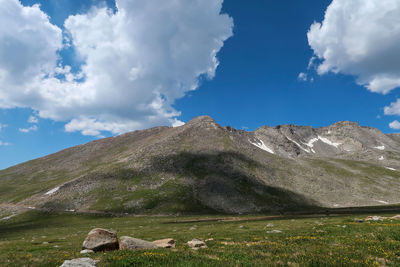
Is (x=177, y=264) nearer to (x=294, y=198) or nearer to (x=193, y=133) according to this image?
(x=294, y=198)

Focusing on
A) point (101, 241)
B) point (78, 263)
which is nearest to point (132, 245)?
point (101, 241)

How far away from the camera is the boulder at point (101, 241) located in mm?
17047

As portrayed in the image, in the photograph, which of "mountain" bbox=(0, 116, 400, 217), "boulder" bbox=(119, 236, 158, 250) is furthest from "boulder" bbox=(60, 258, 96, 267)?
"mountain" bbox=(0, 116, 400, 217)

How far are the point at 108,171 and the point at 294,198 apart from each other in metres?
111

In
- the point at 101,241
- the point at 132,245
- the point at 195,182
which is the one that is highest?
the point at 195,182

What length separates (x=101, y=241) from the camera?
17.3m

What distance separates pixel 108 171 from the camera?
133500 millimetres

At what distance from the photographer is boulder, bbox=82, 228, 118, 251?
1705 cm

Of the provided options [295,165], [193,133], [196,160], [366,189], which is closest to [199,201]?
[196,160]

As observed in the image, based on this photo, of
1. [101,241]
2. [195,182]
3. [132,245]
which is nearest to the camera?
[132,245]

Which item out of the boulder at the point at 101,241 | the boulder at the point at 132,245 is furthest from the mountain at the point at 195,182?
the boulder at the point at 132,245

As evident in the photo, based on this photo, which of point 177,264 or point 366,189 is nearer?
point 177,264

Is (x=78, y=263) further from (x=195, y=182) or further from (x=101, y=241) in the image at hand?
(x=195, y=182)

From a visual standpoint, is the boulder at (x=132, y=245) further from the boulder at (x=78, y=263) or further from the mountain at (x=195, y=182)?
the mountain at (x=195, y=182)
